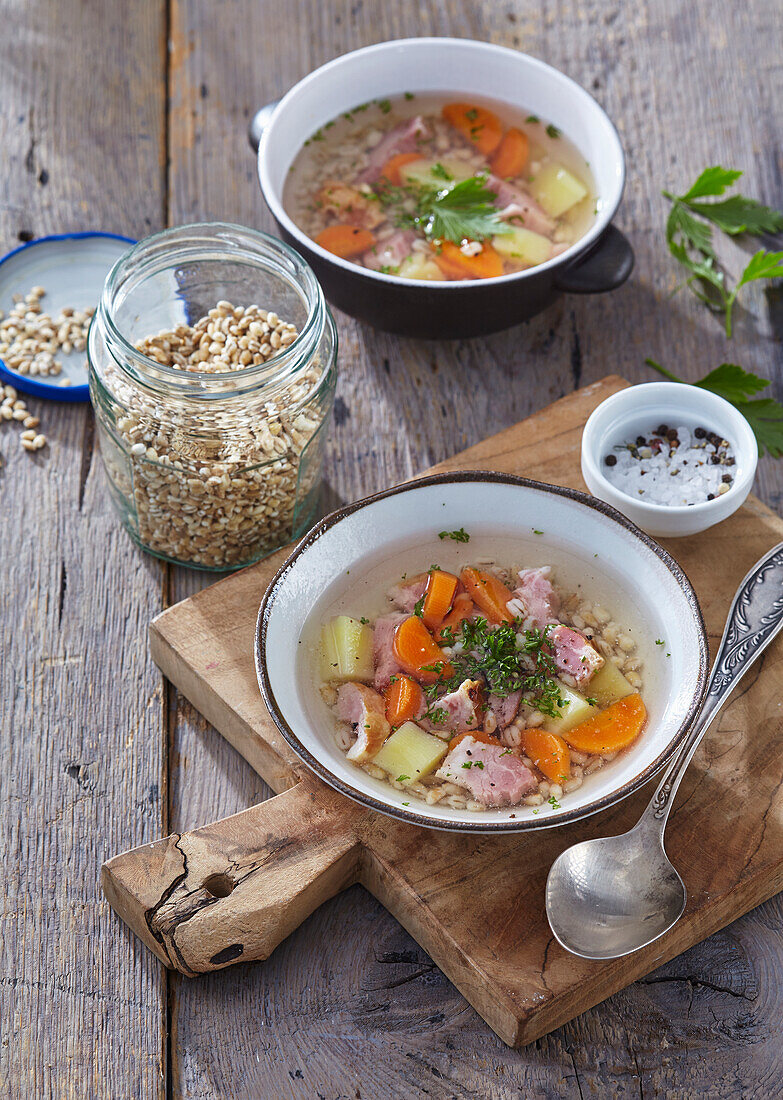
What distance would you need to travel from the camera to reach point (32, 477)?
2.38 metres

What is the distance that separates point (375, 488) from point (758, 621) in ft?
2.70

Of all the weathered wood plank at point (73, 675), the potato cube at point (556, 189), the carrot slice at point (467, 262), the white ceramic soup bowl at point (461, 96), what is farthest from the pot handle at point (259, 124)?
the potato cube at point (556, 189)

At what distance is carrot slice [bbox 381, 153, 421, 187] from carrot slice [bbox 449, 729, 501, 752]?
138 centimetres

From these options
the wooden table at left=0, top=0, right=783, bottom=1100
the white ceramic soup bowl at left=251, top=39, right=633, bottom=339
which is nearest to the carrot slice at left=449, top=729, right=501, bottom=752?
the wooden table at left=0, top=0, right=783, bottom=1100

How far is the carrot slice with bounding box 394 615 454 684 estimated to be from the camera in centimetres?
190

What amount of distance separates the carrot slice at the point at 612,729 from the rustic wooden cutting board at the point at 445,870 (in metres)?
0.12

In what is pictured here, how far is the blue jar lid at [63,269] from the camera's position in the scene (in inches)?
102

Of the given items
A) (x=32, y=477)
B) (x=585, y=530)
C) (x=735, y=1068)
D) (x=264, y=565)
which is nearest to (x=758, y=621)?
(x=585, y=530)

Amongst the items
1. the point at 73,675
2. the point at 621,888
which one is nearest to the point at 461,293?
the point at 73,675

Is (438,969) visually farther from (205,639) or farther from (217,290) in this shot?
(217,290)

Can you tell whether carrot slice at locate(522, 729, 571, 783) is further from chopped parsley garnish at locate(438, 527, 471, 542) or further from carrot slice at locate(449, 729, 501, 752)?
chopped parsley garnish at locate(438, 527, 471, 542)

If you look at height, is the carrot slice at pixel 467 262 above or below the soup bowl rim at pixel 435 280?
below

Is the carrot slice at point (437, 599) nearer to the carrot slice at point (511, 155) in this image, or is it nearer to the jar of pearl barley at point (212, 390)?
the jar of pearl barley at point (212, 390)

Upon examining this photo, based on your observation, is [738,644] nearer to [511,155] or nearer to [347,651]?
[347,651]
